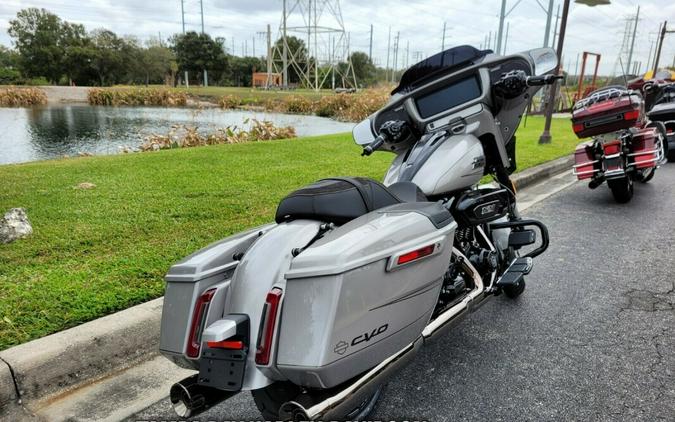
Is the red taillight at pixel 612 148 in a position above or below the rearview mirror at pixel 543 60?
below

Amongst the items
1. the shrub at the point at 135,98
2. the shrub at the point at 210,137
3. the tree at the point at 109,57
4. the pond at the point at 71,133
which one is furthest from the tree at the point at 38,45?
the shrub at the point at 210,137

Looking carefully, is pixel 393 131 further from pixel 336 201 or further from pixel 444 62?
pixel 336 201

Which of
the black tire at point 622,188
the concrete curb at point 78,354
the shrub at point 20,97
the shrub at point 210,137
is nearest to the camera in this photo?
the concrete curb at point 78,354


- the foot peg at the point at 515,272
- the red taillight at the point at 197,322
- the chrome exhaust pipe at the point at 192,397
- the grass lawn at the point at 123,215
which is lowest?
the grass lawn at the point at 123,215

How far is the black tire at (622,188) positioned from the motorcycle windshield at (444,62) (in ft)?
A: 12.0

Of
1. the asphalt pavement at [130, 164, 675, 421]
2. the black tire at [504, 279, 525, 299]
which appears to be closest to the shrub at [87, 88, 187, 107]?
the asphalt pavement at [130, 164, 675, 421]

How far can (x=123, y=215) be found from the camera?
425 cm

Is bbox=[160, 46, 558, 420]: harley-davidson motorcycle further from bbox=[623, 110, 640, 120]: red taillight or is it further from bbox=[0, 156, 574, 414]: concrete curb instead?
bbox=[623, 110, 640, 120]: red taillight

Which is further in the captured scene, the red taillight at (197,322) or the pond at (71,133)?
the pond at (71,133)

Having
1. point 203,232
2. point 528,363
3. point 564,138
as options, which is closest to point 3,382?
point 203,232

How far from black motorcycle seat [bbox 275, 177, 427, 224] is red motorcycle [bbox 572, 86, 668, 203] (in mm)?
4286

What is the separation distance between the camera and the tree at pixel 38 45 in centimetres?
4762

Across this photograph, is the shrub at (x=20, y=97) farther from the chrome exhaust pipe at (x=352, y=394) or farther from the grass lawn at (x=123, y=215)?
the chrome exhaust pipe at (x=352, y=394)

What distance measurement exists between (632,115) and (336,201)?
4.68 m
